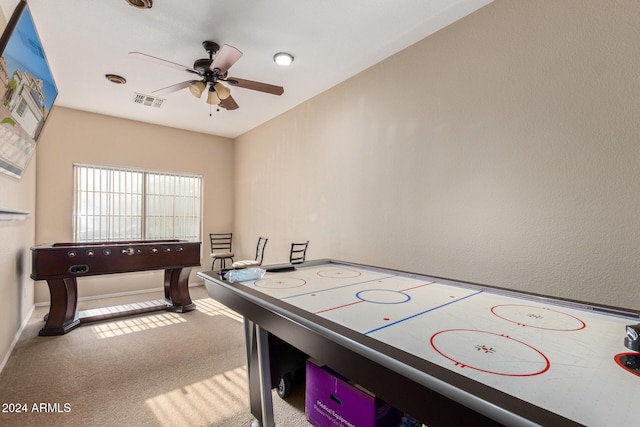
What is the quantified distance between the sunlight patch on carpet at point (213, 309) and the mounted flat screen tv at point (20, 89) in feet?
7.55

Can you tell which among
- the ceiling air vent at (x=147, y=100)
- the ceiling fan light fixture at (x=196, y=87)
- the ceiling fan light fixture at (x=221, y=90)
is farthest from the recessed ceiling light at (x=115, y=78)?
the ceiling fan light fixture at (x=221, y=90)

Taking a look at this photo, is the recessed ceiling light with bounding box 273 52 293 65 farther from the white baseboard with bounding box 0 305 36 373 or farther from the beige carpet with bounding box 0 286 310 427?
the white baseboard with bounding box 0 305 36 373

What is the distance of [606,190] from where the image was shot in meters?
1.67

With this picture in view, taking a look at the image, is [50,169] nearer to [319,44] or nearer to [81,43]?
A: [81,43]

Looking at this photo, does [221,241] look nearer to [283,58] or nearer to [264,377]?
[283,58]

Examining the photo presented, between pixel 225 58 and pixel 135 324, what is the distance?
2934 millimetres

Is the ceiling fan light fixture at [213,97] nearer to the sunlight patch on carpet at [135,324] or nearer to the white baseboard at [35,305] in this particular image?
the sunlight patch on carpet at [135,324]

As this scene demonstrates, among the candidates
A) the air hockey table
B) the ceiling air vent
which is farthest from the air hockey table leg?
the ceiling air vent

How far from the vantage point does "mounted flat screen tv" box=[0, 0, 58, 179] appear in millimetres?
1757

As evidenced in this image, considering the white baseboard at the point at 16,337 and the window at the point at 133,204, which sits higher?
the window at the point at 133,204

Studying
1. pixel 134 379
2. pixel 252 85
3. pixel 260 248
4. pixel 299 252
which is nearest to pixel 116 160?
pixel 260 248

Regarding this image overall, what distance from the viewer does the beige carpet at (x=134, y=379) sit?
1.80 meters

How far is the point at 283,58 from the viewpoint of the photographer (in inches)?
113

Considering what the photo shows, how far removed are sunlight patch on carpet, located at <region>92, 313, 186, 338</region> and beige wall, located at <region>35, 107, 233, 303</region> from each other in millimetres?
1440
